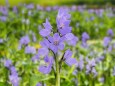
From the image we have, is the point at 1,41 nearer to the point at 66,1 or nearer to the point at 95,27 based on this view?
the point at 95,27

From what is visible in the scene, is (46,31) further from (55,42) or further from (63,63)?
(63,63)

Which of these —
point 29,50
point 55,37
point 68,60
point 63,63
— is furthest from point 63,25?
point 29,50

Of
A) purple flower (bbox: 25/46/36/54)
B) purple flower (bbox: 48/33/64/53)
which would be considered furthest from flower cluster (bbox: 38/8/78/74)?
purple flower (bbox: 25/46/36/54)

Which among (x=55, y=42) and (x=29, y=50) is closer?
(x=55, y=42)

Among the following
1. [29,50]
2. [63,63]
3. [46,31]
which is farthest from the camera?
[29,50]

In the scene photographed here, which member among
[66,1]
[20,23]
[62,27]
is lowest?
[66,1]

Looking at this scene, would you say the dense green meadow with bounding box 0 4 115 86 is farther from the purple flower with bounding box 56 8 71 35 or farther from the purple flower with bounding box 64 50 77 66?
the purple flower with bounding box 64 50 77 66

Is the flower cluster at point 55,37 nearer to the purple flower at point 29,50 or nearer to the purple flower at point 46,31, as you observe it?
the purple flower at point 46,31

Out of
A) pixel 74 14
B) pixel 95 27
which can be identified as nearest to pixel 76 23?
pixel 95 27
